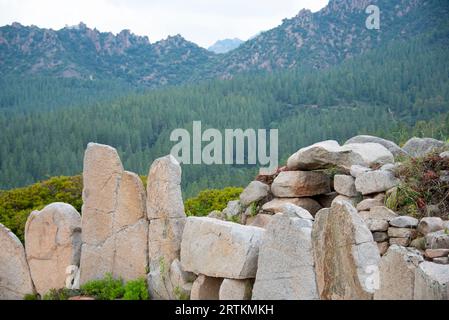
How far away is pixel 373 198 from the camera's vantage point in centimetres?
1034

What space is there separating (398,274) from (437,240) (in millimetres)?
1407

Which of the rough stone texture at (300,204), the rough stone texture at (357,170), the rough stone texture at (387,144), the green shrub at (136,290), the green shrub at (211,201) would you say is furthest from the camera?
the green shrub at (211,201)

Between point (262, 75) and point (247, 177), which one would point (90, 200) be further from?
point (262, 75)

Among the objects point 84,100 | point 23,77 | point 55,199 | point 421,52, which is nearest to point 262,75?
point 421,52

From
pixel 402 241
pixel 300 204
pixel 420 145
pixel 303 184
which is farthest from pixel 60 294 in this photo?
pixel 420 145

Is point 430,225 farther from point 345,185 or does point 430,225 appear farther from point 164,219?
point 164,219

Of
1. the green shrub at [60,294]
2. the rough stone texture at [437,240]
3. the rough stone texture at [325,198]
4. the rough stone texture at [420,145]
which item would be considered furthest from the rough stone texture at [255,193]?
the rough stone texture at [437,240]

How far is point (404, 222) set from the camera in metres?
8.55

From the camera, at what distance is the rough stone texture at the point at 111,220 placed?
9.77 metres

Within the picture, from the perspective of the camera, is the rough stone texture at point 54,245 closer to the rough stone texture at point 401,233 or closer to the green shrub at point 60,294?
the green shrub at point 60,294

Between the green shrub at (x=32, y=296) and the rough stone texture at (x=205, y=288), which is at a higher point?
the rough stone texture at (x=205, y=288)

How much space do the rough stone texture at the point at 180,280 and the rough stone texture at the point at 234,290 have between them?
2.88 ft

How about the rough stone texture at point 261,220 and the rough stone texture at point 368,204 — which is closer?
the rough stone texture at point 368,204

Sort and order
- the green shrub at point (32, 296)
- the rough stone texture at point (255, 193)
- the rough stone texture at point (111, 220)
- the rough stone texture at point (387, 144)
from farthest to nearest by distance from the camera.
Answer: the rough stone texture at point (255, 193) → the rough stone texture at point (387, 144) → the green shrub at point (32, 296) → the rough stone texture at point (111, 220)
